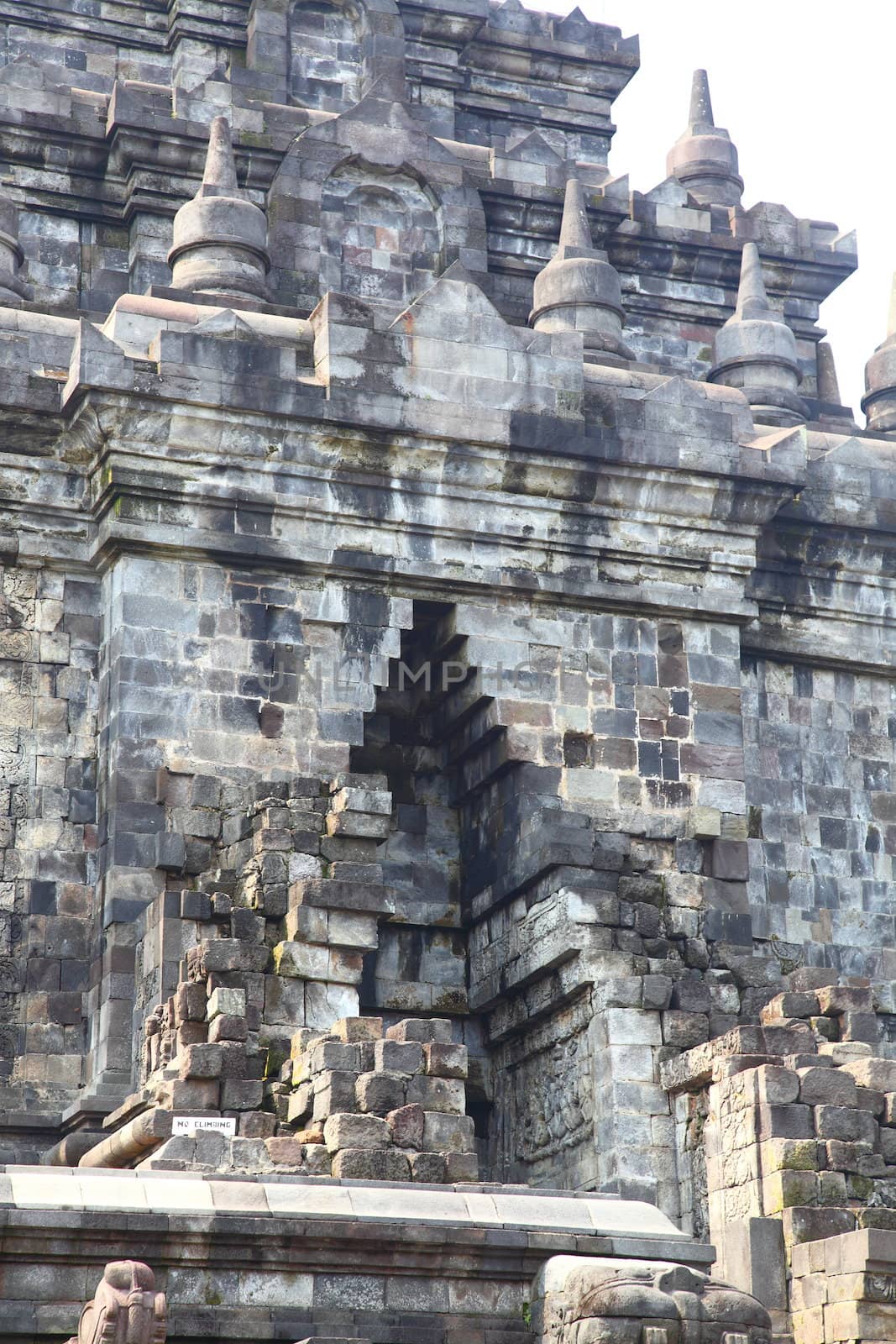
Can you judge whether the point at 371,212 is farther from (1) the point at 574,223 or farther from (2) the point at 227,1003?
(2) the point at 227,1003

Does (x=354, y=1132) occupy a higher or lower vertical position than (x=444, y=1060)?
lower

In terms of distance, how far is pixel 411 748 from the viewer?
25.1m

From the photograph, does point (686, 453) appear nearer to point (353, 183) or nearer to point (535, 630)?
point (535, 630)

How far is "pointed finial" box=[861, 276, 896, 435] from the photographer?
2869cm

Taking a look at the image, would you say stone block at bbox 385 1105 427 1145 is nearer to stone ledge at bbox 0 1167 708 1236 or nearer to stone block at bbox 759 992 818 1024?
stone ledge at bbox 0 1167 708 1236

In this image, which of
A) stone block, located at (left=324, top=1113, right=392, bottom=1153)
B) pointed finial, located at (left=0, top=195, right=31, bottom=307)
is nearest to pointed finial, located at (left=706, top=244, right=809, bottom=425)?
pointed finial, located at (left=0, top=195, right=31, bottom=307)

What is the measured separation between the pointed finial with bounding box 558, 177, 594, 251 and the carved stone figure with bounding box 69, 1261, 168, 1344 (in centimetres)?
1412

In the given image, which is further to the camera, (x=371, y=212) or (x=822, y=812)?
(x=371, y=212)

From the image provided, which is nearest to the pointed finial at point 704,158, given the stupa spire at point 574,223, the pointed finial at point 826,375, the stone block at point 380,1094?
the pointed finial at point 826,375

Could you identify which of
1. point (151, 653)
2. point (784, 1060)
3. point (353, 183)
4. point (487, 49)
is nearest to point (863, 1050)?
point (784, 1060)

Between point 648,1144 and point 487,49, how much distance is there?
1603 cm

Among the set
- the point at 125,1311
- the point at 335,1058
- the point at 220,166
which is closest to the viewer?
the point at 125,1311

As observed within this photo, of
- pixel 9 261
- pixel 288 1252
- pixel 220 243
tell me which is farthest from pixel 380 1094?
pixel 9 261

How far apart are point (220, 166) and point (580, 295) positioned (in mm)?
3832
